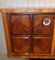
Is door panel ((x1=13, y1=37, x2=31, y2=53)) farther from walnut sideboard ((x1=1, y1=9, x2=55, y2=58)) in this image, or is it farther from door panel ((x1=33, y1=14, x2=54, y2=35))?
door panel ((x1=33, y1=14, x2=54, y2=35))

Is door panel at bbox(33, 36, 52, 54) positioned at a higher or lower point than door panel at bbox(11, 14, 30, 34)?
lower

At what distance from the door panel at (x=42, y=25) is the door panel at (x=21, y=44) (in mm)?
110

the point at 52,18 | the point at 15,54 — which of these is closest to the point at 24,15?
the point at 52,18

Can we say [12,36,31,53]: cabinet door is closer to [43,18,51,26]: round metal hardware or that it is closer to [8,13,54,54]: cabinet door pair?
[8,13,54,54]: cabinet door pair

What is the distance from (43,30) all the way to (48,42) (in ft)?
0.39

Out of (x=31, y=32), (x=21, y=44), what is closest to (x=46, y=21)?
(x=31, y=32)

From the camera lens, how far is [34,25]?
91 centimetres

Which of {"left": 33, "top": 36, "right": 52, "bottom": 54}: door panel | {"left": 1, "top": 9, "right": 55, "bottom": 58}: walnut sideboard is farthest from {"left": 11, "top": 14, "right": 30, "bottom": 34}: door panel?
{"left": 33, "top": 36, "right": 52, "bottom": 54}: door panel

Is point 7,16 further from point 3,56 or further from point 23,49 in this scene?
point 3,56

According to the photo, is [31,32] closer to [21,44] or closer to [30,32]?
[30,32]

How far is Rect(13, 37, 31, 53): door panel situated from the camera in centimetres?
97

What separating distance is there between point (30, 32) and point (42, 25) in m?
0.11

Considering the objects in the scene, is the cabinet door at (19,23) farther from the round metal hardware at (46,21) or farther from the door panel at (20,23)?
the round metal hardware at (46,21)

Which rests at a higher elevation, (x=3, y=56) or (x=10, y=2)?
(x=10, y=2)
